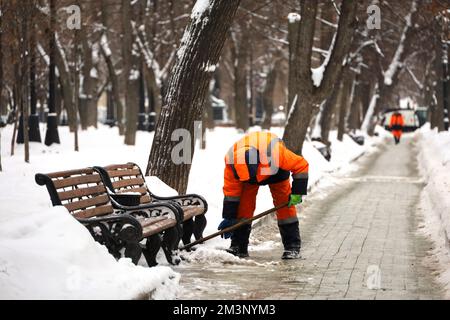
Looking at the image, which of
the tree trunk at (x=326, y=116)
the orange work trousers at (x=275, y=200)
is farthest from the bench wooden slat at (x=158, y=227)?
the tree trunk at (x=326, y=116)

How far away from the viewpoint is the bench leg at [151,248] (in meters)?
8.20

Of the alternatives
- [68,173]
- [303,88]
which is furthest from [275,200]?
[303,88]

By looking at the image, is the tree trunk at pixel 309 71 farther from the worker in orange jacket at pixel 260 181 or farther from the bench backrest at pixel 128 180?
the worker in orange jacket at pixel 260 181

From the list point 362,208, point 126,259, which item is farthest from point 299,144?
point 126,259

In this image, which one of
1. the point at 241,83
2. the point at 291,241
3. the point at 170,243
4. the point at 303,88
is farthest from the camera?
the point at 241,83

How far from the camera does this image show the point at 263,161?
9016 mm

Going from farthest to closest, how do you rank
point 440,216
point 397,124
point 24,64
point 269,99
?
point 397,124 → point 269,99 → point 24,64 → point 440,216

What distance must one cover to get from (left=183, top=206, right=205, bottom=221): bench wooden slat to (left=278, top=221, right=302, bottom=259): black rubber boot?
94 cm

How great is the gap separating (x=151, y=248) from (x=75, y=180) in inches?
37.1

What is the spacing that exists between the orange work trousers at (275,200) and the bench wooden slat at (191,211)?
0.47m

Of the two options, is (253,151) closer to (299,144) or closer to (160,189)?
(160,189)

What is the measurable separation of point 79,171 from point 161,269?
1.75m

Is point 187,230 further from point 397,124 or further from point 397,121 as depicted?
point 397,121

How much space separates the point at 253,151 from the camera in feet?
29.3
